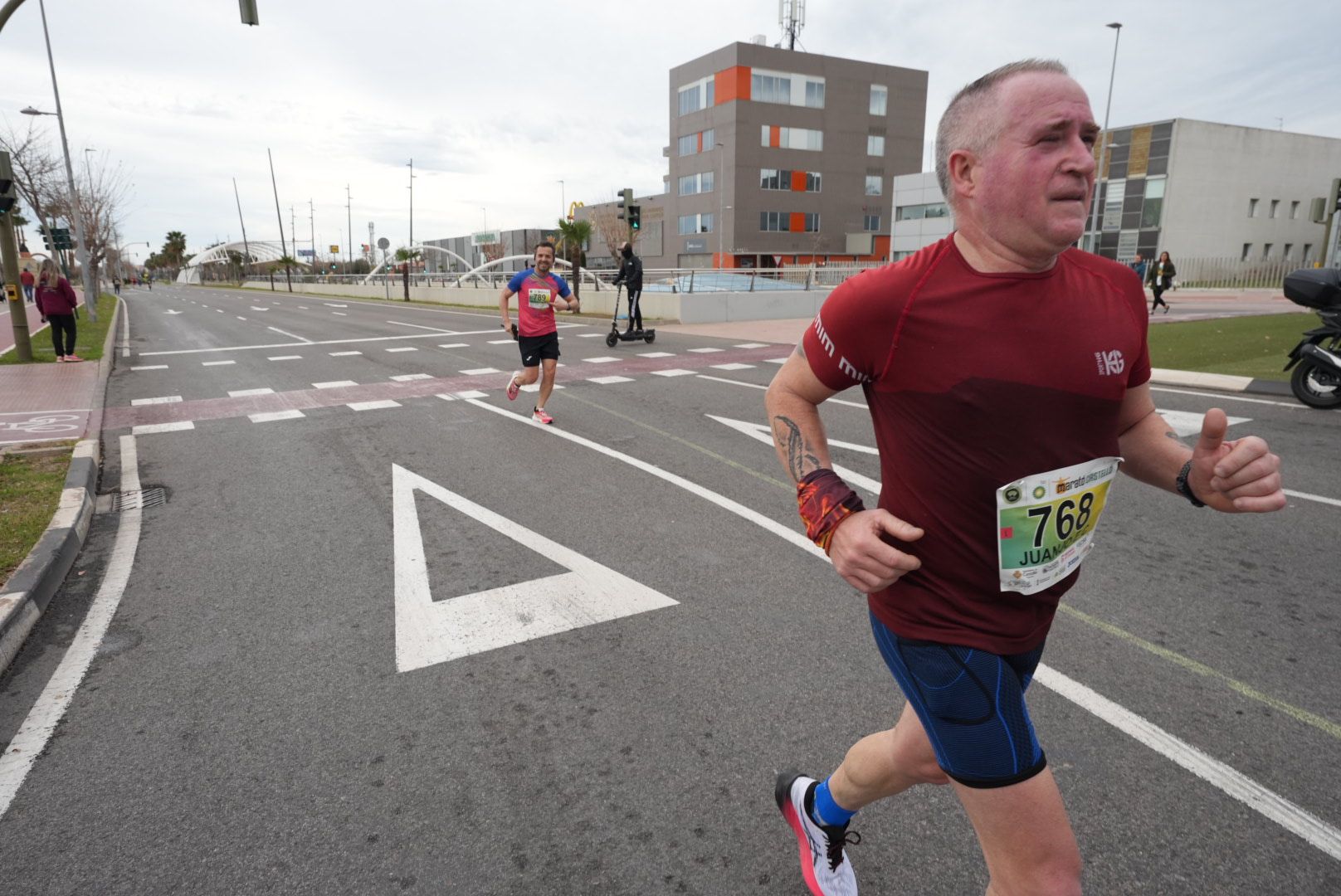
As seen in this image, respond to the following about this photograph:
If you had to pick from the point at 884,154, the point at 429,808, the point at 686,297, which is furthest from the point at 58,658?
the point at 884,154

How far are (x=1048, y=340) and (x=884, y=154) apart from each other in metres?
74.6

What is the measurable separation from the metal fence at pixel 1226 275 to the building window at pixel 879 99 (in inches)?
1198

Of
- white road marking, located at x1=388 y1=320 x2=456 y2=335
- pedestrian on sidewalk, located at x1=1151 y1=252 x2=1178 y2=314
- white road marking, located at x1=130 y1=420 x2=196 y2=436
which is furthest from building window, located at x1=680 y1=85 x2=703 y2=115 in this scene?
white road marking, located at x1=130 y1=420 x2=196 y2=436

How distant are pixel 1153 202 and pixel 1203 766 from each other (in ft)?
188

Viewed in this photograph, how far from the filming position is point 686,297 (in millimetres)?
23797

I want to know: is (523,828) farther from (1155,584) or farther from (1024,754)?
(1155,584)

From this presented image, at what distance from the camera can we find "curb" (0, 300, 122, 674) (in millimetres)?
3775

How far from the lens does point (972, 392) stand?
5.03 feet

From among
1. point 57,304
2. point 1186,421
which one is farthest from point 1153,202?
point 57,304

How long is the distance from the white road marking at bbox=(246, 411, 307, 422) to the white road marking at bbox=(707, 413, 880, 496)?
5040mm

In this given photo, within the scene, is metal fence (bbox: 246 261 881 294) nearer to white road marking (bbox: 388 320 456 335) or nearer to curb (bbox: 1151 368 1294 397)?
white road marking (bbox: 388 320 456 335)

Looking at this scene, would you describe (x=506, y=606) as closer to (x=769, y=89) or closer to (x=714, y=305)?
(x=714, y=305)

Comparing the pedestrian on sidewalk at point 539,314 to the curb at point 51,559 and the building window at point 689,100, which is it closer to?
the curb at point 51,559

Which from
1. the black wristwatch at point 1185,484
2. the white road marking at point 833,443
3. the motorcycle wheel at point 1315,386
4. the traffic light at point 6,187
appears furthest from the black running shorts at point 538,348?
the traffic light at point 6,187
